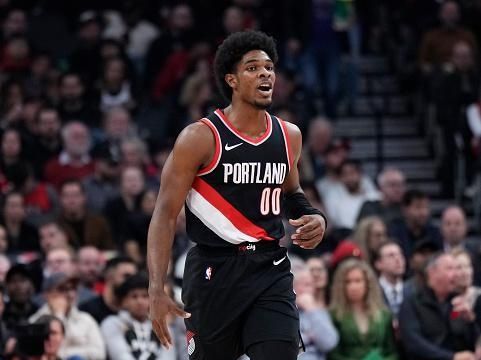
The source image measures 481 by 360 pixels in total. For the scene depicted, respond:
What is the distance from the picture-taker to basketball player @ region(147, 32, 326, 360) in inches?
262

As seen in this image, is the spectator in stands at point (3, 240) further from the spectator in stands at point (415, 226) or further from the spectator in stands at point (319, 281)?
the spectator in stands at point (415, 226)

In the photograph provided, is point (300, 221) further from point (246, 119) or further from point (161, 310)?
point (161, 310)

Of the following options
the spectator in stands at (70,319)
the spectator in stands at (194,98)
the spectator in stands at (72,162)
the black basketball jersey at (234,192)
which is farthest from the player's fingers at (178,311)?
the spectator in stands at (194,98)

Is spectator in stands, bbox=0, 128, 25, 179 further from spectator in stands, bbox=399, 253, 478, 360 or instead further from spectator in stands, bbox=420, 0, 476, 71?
spectator in stands, bbox=420, 0, 476, 71

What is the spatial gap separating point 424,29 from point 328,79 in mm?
1617

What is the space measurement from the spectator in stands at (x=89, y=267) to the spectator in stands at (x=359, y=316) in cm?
214

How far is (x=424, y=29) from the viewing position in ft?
55.0

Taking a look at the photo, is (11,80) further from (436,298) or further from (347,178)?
(436,298)

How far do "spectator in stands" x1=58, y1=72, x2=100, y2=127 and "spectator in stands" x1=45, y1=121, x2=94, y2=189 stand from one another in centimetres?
93

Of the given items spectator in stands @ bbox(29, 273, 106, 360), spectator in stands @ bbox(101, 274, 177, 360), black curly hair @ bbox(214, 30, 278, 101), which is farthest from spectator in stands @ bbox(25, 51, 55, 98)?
black curly hair @ bbox(214, 30, 278, 101)

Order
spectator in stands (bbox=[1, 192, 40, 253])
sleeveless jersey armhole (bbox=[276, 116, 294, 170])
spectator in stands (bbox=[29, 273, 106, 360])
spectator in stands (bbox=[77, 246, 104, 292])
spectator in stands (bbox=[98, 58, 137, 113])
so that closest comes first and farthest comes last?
sleeveless jersey armhole (bbox=[276, 116, 294, 170])
spectator in stands (bbox=[29, 273, 106, 360])
spectator in stands (bbox=[77, 246, 104, 292])
spectator in stands (bbox=[1, 192, 40, 253])
spectator in stands (bbox=[98, 58, 137, 113])

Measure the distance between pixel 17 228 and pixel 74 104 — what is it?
279 centimetres

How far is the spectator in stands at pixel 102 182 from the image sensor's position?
13336 mm

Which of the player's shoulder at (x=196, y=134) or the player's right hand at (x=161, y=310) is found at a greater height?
the player's shoulder at (x=196, y=134)
